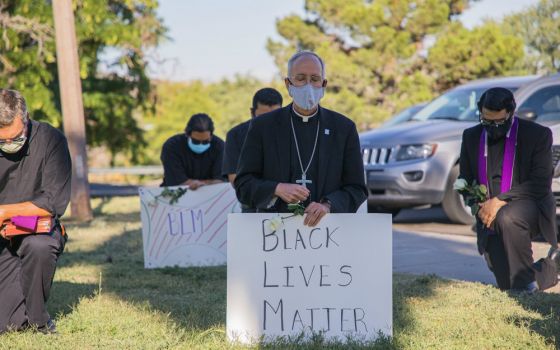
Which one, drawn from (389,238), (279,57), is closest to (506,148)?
(389,238)

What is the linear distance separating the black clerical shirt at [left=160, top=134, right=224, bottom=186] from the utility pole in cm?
592

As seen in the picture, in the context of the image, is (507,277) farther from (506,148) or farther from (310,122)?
(310,122)

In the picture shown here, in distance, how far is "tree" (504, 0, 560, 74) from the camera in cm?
2688

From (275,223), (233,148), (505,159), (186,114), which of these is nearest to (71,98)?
(233,148)

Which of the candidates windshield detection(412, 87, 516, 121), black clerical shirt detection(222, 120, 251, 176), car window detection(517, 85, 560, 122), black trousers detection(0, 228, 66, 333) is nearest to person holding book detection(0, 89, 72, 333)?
black trousers detection(0, 228, 66, 333)

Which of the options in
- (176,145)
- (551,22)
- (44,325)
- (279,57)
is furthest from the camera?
(279,57)

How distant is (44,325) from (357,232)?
2183 millimetres

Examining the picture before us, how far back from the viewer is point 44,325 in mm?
6062

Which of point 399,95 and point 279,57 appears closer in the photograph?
point 399,95

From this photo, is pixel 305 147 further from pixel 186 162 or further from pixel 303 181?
pixel 186 162

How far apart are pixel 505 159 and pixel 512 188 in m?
0.24

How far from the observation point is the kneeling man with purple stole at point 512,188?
23.9 feet

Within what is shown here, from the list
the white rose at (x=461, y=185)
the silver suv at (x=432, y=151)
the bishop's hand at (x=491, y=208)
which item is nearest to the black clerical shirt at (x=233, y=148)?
the white rose at (x=461, y=185)

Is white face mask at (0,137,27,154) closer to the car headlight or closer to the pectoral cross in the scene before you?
the pectoral cross
